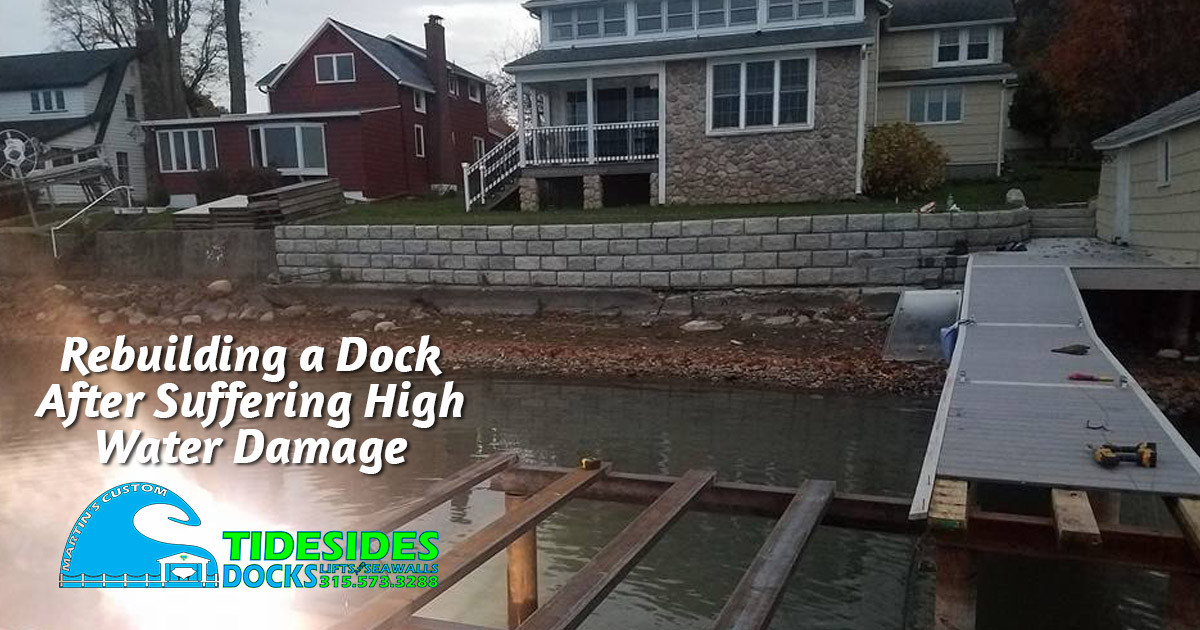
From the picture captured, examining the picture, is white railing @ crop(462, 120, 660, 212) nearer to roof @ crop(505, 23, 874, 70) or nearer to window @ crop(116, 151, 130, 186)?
roof @ crop(505, 23, 874, 70)

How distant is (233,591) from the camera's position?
5.10 m

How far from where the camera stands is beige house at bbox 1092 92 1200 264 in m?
9.86

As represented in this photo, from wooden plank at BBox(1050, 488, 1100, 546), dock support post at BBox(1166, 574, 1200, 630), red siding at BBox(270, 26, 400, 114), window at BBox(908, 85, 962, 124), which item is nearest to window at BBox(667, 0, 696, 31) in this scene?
window at BBox(908, 85, 962, 124)

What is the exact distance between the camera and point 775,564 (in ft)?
10.8

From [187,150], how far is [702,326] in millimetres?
18342

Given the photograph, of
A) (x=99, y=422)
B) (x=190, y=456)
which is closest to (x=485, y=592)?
(x=190, y=456)

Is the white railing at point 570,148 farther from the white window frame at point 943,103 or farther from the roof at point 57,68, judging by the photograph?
the roof at point 57,68

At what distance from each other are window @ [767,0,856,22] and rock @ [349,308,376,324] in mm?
9941

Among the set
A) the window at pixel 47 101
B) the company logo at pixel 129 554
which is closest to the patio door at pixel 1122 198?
the company logo at pixel 129 554

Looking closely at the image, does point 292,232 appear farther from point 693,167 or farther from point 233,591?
point 233,591

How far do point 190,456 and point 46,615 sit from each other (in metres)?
3.20

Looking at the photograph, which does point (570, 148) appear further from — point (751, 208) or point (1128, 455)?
point (1128, 455)

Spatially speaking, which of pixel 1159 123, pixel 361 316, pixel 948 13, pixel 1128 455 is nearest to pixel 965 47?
pixel 948 13

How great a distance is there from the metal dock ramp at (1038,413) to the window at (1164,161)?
3395 mm
